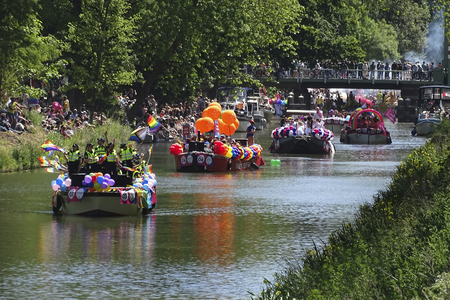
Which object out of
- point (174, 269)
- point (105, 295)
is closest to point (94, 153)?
point (174, 269)

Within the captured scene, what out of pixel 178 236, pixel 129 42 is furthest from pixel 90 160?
pixel 129 42

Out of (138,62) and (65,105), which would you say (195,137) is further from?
(138,62)

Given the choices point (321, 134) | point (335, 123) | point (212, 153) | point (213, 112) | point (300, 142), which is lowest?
point (212, 153)

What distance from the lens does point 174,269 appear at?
56.2 ft

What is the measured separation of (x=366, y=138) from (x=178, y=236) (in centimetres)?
3973

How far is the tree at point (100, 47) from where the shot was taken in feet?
159

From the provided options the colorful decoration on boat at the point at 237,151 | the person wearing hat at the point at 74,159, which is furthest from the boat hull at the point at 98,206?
the colorful decoration on boat at the point at 237,151

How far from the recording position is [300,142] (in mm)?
50812

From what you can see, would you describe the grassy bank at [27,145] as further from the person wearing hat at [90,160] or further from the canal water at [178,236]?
the person wearing hat at [90,160]

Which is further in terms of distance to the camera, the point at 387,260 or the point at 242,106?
the point at 242,106

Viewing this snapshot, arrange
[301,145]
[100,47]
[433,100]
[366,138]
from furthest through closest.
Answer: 1. [433,100]
2. [366,138]
3. [301,145]
4. [100,47]

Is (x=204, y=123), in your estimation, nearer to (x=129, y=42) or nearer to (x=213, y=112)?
(x=213, y=112)

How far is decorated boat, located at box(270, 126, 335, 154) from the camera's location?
50.6m

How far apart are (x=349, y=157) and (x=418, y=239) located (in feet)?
118
